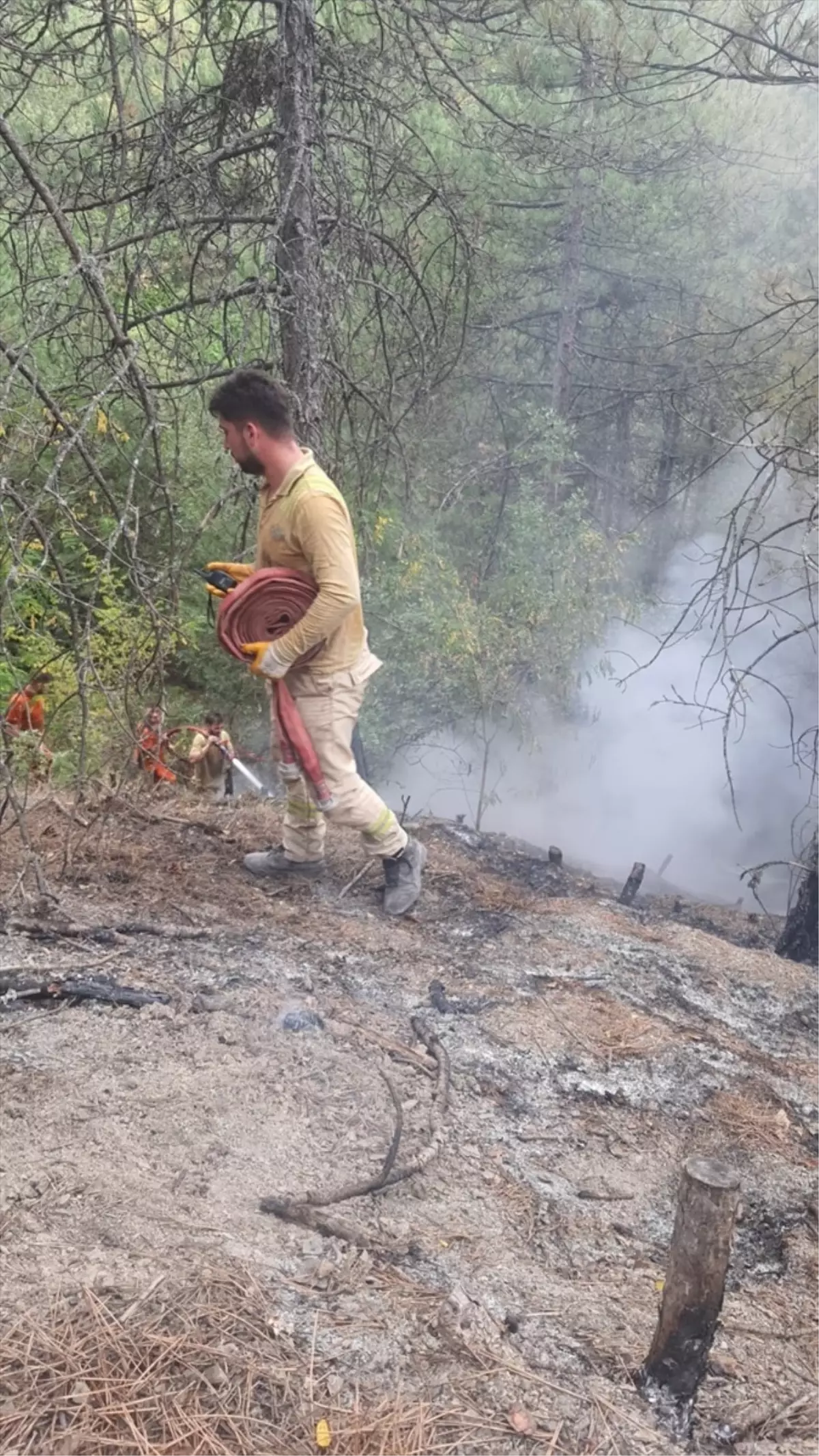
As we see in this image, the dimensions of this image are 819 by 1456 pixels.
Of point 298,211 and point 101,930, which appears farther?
point 298,211

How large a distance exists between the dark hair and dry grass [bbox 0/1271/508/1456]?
316 cm

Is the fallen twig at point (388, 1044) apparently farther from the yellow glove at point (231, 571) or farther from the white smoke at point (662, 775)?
the white smoke at point (662, 775)

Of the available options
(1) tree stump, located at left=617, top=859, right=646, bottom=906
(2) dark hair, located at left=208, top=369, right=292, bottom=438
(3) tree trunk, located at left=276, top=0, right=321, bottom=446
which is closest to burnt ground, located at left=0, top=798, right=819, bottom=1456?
(2) dark hair, located at left=208, top=369, right=292, bottom=438

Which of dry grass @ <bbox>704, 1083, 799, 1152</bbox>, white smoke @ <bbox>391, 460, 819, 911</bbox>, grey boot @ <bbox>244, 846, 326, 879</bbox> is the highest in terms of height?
white smoke @ <bbox>391, 460, 819, 911</bbox>


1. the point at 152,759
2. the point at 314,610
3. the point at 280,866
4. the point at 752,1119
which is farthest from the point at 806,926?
the point at 152,759

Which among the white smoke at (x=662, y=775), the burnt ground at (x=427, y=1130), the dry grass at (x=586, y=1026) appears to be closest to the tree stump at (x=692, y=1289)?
the burnt ground at (x=427, y=1130)

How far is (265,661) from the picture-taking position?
426 centimetres

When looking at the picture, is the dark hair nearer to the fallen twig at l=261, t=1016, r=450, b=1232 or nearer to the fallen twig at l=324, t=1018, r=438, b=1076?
the fallen twig at l=324, t=1018, r=438, b=1076

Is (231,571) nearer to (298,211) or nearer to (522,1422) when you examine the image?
(298,211)

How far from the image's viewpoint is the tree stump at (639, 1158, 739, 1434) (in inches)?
82.2

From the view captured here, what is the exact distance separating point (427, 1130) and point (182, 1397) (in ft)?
3.87

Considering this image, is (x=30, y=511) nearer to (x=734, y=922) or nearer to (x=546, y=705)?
(x=734, y=922)

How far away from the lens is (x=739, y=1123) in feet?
11.3

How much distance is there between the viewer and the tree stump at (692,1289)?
2088mm
